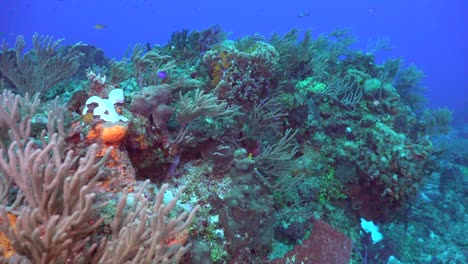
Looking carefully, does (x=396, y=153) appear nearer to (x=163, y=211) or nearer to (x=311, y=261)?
(x=311, y=261)

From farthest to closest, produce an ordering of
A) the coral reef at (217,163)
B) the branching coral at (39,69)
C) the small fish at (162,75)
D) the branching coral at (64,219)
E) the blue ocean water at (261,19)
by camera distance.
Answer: the blue ocean water at (261,19) < the branching coral at (39,69) < the small fish at (162,75) < the coral reef at (217,163) < the branching coral at (64,219)

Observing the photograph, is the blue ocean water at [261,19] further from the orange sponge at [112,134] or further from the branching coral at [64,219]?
the branching coral at [64,219]

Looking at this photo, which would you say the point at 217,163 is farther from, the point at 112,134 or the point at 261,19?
the point at 261,19

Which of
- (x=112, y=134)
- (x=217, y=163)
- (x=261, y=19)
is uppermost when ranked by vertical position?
(x=261, y=19)

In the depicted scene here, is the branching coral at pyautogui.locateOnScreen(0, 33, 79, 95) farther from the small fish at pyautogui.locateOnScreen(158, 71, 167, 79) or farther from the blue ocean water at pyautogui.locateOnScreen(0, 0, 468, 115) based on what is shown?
the blue ocean water at pyautogui.locateOnScreen(0, 0, 468, 115)

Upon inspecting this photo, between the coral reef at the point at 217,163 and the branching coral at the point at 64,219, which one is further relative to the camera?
the coral reef at the point at 217,163

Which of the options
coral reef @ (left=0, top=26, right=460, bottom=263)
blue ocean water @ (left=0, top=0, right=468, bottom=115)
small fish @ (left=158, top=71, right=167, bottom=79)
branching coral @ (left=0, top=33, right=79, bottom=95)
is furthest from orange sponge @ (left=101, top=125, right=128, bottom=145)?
blue ocean water @ (left=0, top=0, right=468, bottom=115)

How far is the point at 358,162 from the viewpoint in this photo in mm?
5891

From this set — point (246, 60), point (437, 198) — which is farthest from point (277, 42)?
point (437, 198)

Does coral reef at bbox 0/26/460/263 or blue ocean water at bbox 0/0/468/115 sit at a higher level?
blue ocean water at bbox 0/0/468/115

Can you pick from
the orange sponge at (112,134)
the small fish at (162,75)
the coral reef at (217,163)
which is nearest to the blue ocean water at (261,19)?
the coral reef at (217,163)

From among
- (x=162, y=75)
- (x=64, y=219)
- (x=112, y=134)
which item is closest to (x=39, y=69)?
(x=162, y=75)

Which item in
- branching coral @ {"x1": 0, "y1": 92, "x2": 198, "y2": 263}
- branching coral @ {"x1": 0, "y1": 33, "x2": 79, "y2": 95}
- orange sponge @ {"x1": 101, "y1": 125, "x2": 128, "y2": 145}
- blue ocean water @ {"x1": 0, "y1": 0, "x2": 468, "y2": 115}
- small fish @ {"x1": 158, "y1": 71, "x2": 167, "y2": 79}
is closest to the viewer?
branching coral @ {"x1": 0, "y1": 92, "x2": 198, "y2": 263}

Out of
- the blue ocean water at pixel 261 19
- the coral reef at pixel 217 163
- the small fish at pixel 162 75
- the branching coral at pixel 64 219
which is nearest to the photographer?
the branching coral at pixel 64 219
